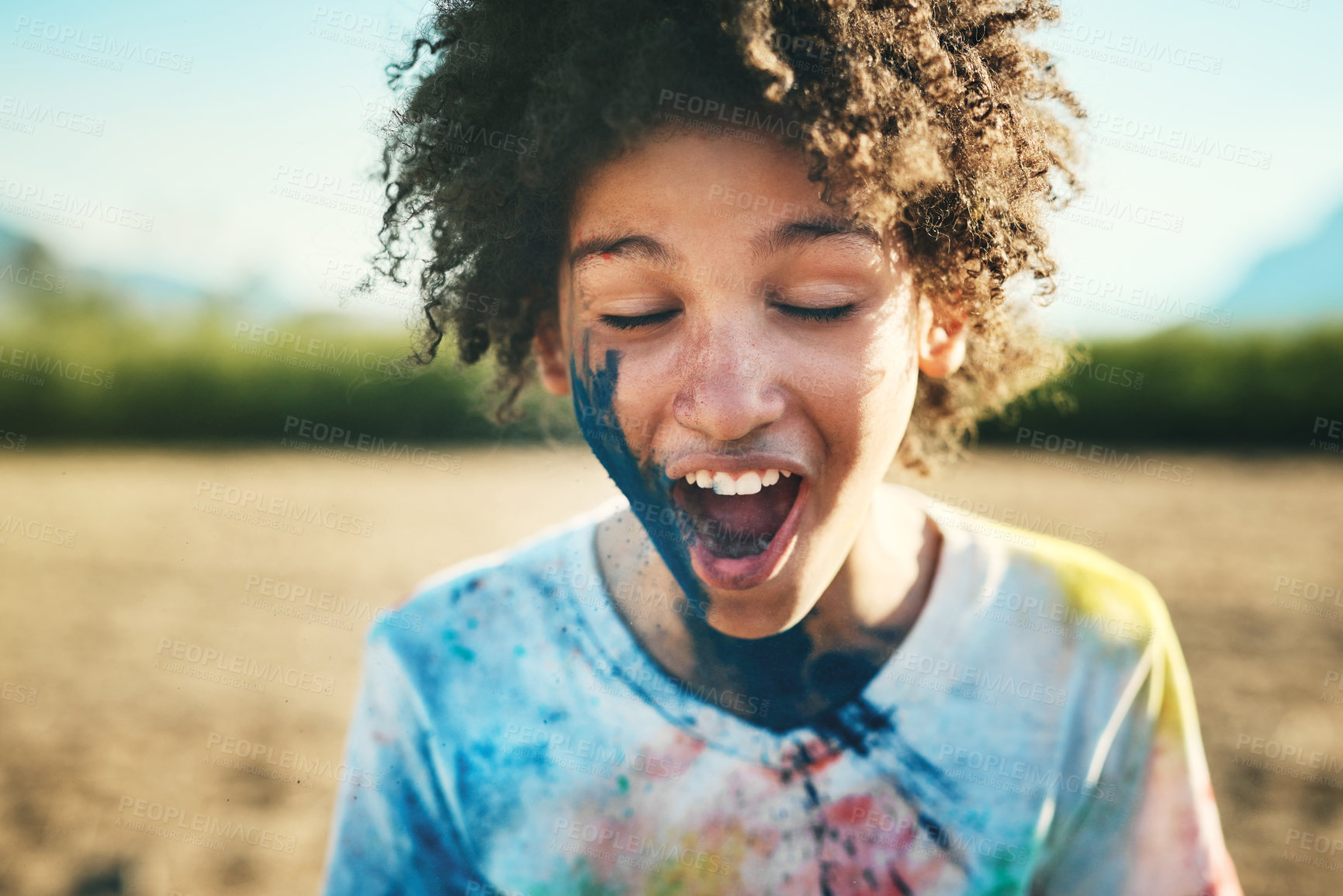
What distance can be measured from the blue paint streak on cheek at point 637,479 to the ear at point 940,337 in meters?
0.61

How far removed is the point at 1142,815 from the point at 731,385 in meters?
1.29

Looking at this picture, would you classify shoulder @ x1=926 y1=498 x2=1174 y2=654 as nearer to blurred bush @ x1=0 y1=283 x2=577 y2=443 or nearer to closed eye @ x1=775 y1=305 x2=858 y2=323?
closed eye @ x1=775 y1=305 x2=858 y2=323

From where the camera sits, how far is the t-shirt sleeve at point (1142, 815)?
1.83 metres

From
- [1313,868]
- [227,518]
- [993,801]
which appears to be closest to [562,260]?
[993,801]

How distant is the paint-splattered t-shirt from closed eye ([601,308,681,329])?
636 mm

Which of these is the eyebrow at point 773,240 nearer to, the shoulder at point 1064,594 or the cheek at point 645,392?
the cheek at point 645,392

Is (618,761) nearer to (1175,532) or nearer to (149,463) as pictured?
(1175,532)

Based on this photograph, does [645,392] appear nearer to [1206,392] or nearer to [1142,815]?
[1142,815]

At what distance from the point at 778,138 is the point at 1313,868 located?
4.61 meters

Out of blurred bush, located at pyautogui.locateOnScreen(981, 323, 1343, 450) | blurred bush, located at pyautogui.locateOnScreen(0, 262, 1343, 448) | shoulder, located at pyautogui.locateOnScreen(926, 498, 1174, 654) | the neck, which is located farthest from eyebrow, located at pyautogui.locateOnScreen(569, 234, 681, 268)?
blurred bush, located at pyautogui.locateOnScreen(981, 323, 1343, 450)

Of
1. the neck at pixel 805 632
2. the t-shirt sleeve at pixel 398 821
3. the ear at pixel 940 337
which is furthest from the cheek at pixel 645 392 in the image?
the t-shirt sleeve at pixel 398 821

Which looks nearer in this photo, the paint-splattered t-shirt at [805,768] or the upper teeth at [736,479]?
the upper teeth at [736,479]

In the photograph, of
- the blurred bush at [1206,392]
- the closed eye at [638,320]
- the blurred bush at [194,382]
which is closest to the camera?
the closed eye at [638,320]

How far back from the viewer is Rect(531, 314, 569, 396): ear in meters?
2.02
